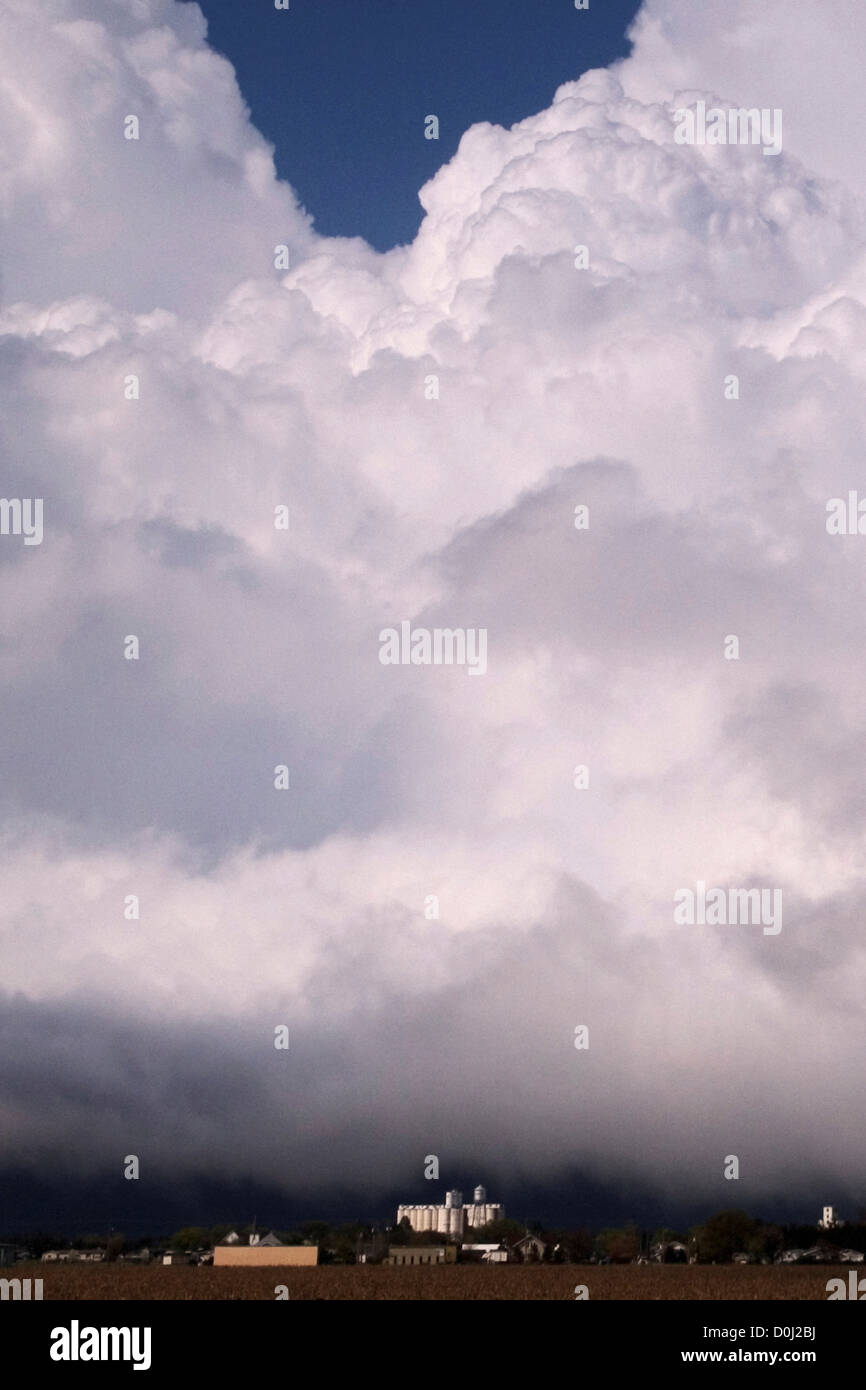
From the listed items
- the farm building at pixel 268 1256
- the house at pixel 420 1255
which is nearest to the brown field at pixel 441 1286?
the farm building at pixel 268 1256

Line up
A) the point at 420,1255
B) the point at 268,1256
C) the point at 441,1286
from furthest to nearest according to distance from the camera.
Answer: the point at 420,1255 → the point at 268,1256 → the point at 441,1286

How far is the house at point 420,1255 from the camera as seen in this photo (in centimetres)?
17679

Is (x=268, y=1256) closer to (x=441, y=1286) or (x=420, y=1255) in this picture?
(x=420, y=1255)

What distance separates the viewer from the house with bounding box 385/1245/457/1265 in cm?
17679

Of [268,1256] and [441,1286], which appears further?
[268,1256]

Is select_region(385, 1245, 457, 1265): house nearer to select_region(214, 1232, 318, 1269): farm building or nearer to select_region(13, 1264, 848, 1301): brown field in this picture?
select_region(214, 1232, 318, 1269): farm building

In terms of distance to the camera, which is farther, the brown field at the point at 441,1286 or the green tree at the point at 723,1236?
the green tree at the point at 723,1236

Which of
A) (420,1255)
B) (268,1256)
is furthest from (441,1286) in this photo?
(420,1255)

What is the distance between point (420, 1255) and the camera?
190750 millimetres

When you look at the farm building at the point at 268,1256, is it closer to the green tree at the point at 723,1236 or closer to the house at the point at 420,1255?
the house at the point at 420,1255
